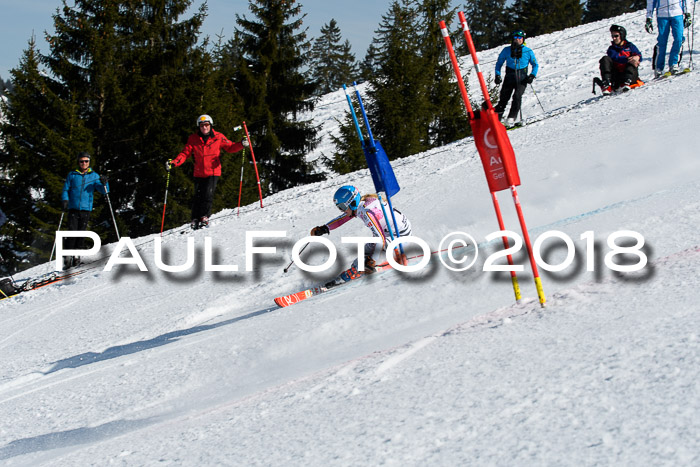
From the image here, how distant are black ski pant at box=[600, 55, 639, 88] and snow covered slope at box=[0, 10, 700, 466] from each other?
251cm

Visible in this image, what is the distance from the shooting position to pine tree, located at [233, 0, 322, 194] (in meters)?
29.0

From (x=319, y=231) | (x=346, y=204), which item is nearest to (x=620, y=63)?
(x=346, y=204)

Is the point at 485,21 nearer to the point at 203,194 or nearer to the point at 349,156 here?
the point at 349,156

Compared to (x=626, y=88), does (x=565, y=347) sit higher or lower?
lower

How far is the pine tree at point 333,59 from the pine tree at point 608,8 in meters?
29.4

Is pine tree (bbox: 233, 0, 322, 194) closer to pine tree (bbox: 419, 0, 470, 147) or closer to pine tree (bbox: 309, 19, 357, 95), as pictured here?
pine tree (bbox: 419, 0, 470, 147)

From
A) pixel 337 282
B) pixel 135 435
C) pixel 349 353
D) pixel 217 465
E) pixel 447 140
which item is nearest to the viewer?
pixel 217 465

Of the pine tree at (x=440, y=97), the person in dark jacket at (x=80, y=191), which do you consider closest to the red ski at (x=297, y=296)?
the person in dark jacket at (x=80, y=191)

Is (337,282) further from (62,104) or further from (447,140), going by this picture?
(447,140)

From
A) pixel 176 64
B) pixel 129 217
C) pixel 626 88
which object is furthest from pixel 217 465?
pixel 176 64

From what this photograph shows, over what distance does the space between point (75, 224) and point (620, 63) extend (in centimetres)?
1094

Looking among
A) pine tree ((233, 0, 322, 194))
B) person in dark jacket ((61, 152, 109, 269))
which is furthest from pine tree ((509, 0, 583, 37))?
person in dark jacket ((61, 152, 109, 269))

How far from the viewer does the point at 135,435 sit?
3480 mm

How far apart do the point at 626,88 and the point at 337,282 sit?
8.92m
